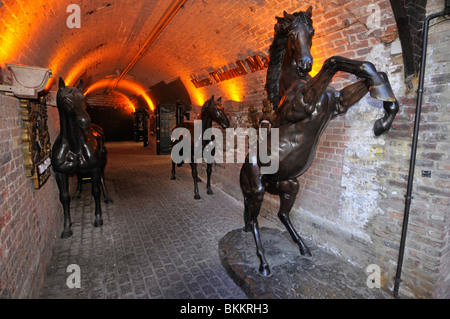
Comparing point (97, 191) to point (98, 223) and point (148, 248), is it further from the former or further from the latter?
point (148, 248)

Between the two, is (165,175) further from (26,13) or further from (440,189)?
(440,189)

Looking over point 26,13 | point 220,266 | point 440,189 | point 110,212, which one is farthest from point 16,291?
point 440,189

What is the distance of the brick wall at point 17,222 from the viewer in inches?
73.2

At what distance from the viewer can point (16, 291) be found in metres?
1.92

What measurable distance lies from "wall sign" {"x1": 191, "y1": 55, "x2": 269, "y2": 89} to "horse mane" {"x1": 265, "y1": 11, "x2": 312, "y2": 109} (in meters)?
1.39

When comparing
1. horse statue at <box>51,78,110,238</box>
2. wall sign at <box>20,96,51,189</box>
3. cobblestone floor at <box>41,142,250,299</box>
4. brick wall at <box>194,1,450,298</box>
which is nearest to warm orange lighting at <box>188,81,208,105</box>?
cobblestone floor at <box>41,142,250,299</box>

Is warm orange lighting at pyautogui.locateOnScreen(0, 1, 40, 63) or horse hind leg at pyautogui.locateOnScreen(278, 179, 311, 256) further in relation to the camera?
horse hind leg at pyautogui.locateOnScreen(278, 179, 311, 256)

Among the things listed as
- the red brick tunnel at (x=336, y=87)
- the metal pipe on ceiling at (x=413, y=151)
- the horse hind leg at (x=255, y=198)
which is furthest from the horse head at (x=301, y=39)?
the horse hind leg at (x=255, y=198)

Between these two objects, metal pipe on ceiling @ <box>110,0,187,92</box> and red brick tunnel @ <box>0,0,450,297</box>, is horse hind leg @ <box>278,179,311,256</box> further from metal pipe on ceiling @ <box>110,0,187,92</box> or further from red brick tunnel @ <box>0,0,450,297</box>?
metal pipe on ceiling @ <box>110,0,187,92</box>

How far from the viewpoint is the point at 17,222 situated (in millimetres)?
2146

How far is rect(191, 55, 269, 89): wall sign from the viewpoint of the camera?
4.19 metres

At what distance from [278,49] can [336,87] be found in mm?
1064

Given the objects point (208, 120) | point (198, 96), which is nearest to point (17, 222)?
point (208, 120)

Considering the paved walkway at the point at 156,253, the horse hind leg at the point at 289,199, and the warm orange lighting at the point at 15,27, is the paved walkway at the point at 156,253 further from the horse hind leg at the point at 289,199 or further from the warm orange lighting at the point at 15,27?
the warm orange lighting at the point at 15,27
